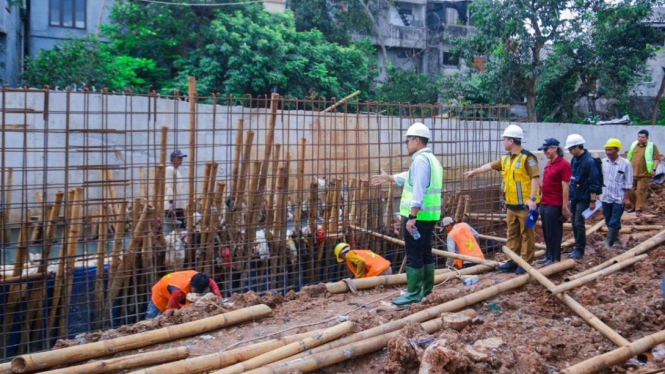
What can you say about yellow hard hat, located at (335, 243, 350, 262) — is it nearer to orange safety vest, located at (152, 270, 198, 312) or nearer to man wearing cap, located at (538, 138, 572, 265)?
orange safety vest, located at (152, 270, 198, 312)

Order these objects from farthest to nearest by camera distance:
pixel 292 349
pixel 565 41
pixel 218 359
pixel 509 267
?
1. pixel 565 41
2. pixel 509 267
3. pixel 292 349
4. pixel 218 359

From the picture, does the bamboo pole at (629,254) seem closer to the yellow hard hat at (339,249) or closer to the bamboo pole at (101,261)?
the yellow hard hat at (339,249)

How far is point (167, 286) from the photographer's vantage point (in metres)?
7.11

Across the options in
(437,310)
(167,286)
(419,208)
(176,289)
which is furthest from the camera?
(167,286)

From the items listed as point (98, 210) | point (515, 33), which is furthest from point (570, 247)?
point (515, 33)

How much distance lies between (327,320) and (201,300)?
1.21 meters

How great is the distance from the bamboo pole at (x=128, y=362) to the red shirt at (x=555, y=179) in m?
4.70

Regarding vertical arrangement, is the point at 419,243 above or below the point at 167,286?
above

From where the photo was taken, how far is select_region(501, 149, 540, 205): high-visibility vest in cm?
749

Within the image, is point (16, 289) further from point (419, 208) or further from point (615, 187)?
point (615, 187)

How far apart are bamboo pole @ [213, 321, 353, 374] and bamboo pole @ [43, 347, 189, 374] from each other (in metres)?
0.50

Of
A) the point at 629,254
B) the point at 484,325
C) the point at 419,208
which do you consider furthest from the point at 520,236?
the point at 484,325

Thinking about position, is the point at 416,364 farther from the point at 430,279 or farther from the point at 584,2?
the point at 584,2

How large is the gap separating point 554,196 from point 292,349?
4.15m
